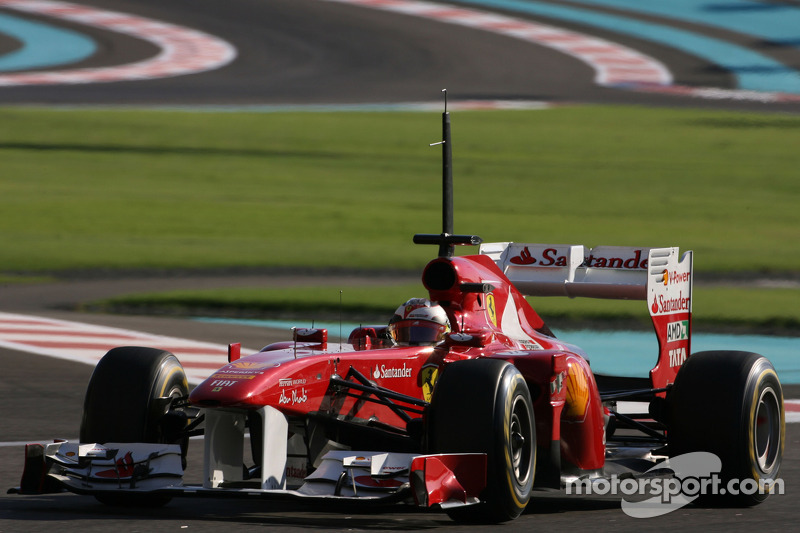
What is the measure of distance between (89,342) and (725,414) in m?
7.78

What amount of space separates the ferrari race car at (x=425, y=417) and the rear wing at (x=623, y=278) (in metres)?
0.08

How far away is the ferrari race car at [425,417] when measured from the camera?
6684 millimetres

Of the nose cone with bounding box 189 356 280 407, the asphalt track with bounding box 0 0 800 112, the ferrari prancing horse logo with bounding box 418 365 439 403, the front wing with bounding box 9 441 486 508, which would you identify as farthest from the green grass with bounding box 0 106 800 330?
the nose cone with bounding box 189 356 280 407

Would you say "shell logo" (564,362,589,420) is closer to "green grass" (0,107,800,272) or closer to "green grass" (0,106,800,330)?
"green grass" (0,106,800,330)

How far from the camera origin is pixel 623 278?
9.01 meters

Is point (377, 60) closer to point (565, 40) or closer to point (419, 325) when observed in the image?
point (565, 40)

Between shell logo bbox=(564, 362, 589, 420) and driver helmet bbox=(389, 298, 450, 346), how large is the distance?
73 centimetres

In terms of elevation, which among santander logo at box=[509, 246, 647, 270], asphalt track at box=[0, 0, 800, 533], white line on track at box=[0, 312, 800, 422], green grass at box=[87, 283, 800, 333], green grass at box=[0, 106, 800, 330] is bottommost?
green grass at box=[87, 283, 800, 333]

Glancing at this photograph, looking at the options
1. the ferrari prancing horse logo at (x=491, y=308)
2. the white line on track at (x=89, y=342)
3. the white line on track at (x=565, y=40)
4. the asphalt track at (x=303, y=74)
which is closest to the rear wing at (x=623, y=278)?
the ferrari prancing horse logo at (x=491, y=308)

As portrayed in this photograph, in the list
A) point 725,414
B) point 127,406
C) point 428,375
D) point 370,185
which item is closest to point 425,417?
point 428,375

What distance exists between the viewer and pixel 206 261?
67.5 feet

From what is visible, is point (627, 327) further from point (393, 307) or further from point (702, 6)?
point (702, 6)

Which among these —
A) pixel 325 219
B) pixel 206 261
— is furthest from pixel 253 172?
pixel 206 261

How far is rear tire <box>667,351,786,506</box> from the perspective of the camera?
7656mm
